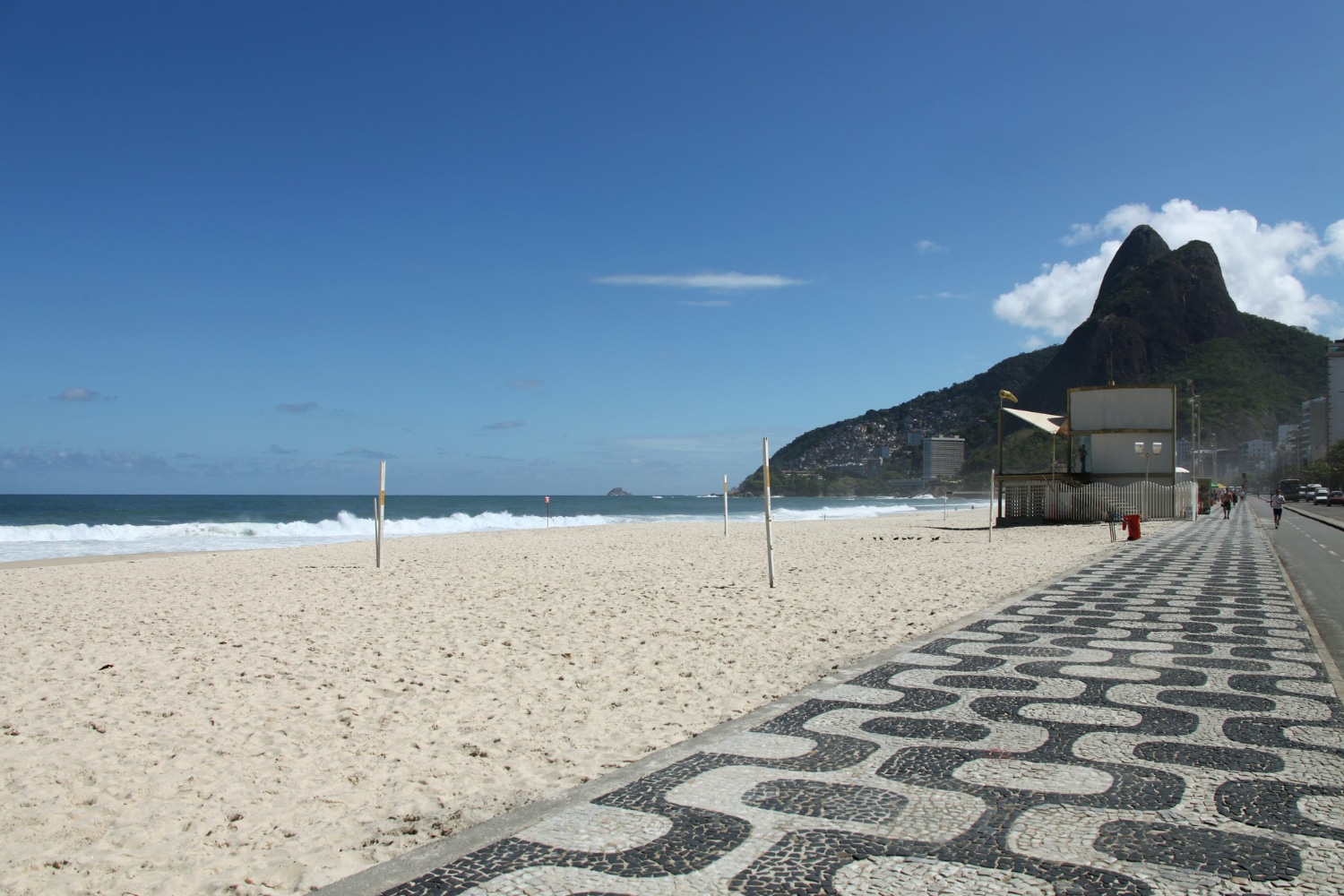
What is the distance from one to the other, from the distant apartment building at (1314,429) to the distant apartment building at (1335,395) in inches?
21.5

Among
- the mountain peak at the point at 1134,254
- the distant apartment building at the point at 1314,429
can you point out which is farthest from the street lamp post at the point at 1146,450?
the mountain peak at the point at 1134,254

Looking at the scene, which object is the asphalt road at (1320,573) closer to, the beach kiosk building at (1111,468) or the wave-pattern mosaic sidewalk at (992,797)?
the wave-pattern mosaic sidewalk at (992,797)

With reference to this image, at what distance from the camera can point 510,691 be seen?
5.03 m

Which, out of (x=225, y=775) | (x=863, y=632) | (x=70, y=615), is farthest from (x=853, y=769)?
(x=70, y=615)

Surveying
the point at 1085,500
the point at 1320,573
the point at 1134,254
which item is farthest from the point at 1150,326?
the point at 1320,573

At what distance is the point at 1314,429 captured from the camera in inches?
4599

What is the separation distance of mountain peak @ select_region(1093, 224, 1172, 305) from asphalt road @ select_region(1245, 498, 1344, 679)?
135175mm

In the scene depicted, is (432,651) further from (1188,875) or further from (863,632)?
(1188,875)

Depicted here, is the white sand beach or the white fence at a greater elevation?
the white fence

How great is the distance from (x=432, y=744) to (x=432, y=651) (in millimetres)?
2348

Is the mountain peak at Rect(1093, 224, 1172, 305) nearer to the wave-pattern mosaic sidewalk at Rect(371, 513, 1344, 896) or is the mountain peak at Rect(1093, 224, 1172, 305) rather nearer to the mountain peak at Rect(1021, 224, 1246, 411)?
the mountain peak at Rect(1021, 224, 1246, 411)

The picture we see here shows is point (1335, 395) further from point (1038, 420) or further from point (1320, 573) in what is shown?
point (1320, 573)

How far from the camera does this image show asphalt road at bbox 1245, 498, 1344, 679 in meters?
7.04

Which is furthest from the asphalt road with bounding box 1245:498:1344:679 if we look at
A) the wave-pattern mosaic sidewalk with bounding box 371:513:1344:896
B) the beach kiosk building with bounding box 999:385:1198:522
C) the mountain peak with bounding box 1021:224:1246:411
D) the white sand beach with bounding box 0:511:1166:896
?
the mountain peak with bounding box 1021:224:1246:411
